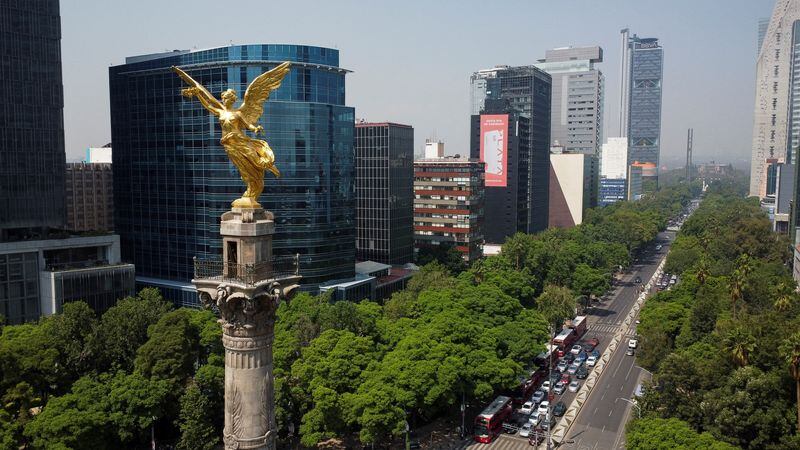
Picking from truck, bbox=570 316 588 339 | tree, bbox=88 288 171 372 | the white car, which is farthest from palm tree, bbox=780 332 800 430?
tree, bbox=88 288 171 372

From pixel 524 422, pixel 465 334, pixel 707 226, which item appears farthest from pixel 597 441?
pixel 707 226

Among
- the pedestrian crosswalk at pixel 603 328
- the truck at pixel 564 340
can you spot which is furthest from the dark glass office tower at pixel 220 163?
the pedestrian crosswalk at pixel 603 328

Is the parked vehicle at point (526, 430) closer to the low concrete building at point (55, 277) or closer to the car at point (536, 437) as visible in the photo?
the car at point (536, 437)

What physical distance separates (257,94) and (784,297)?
82708 millimetres

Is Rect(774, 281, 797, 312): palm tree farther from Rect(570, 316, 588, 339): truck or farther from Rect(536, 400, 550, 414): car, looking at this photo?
Rect(570, 316, 588, 339): truck

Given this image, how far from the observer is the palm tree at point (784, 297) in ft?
278

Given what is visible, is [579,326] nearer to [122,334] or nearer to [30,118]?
[122,334]

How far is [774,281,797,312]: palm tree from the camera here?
8481 centimetres

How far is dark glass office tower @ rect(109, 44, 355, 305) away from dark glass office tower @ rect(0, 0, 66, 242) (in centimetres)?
1562

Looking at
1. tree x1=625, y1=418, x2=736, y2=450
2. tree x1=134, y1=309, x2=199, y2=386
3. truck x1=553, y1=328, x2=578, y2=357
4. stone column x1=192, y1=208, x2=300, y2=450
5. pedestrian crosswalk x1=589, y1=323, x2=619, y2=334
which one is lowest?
pedestrian crosswalk x1=589, y1=323, x2=619, y2=334

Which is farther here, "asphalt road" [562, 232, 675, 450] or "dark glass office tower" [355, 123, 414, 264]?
"dark glass office tower" [355, 123, 414, 264]

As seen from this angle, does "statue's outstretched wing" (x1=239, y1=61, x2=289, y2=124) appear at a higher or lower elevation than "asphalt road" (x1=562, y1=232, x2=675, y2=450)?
higher

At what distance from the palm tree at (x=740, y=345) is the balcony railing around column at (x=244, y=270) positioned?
5564 cm

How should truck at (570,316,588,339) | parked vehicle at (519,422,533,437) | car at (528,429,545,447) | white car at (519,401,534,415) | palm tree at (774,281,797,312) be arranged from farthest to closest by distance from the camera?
truck at (570,316,588,339), palm tree at (774,281,797,312), white car at (519,401,534,415), parked vehicle at (519,422,533,437), car at (528,429,545,447)
